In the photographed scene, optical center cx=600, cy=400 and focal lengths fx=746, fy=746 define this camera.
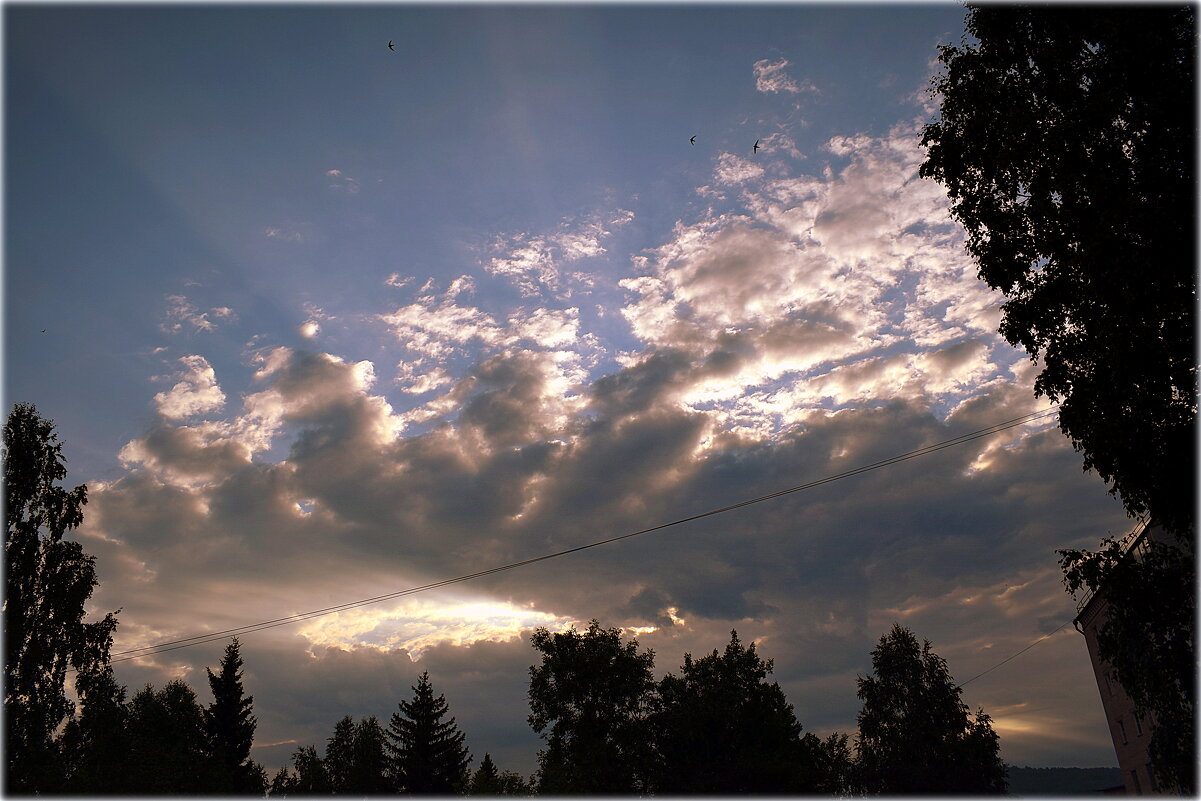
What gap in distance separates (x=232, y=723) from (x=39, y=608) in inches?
1907

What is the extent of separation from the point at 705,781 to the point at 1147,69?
57888mm

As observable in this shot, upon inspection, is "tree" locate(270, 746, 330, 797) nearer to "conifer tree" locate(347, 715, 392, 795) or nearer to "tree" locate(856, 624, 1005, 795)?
"conifer tree" locate(347, 715, 392, 795)

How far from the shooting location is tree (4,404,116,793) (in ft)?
88.1

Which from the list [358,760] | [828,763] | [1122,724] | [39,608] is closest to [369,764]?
[358,760]

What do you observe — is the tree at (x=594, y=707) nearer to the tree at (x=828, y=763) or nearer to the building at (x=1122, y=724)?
the tree at (x=828, y=763)

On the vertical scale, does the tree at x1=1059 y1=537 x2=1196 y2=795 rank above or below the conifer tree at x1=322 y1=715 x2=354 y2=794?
above

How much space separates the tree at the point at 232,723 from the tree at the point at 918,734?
178 feet

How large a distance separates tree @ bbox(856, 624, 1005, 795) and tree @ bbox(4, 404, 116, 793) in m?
53.9

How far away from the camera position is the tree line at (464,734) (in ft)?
94.6

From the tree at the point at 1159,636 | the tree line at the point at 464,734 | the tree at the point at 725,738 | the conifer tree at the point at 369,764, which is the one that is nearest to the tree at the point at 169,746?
the tree line at the point at 464,734

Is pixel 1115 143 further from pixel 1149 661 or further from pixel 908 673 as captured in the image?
pixel 908 673

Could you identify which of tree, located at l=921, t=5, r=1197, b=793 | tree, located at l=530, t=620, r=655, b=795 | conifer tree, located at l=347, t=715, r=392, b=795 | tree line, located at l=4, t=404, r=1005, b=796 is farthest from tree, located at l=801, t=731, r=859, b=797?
tree, located at l=921, t=5, r=1197, b=793

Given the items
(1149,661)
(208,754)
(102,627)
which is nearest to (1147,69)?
(1149,661)

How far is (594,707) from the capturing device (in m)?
59.8
